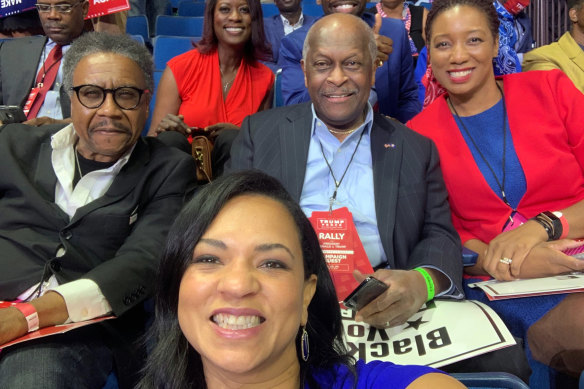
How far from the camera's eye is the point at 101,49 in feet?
6.46

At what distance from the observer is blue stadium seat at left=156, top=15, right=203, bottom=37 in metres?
5.18

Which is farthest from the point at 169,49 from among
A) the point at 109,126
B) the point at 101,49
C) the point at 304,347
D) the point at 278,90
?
the point at 304,347

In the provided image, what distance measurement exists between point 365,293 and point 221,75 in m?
1.92

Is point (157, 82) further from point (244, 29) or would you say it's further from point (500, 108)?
point (500, 108)

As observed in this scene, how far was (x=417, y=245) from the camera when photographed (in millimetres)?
1953

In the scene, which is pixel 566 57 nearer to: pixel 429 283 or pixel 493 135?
pixel 493 135

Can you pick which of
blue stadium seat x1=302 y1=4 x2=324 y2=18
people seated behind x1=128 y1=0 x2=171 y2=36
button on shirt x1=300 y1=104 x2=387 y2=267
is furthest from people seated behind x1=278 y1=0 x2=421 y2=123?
people seated behind x1=128 y1=0 x2=171 y2=36

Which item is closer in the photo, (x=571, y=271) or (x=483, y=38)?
(x=571, y=271)

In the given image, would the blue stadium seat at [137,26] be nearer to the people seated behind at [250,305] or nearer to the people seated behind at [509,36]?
the people seated behind at [509,36]

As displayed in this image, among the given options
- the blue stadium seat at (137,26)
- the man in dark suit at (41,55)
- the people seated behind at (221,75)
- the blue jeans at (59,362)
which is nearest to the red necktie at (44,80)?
the man in dark suit at (41,55)

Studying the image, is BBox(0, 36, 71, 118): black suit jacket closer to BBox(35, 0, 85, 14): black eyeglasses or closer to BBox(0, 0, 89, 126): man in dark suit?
BBox(0, 0, 89, 126): man in dark suit

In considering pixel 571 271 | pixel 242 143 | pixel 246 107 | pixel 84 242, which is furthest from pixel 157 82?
pixel 571 271

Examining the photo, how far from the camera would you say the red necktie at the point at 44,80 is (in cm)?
→ 292

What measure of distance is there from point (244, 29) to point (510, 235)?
1.84 m
